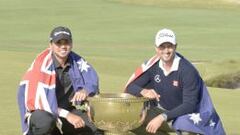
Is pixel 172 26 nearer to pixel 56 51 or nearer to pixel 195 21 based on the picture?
pixel 195 21

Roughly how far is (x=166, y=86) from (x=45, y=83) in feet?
3.19

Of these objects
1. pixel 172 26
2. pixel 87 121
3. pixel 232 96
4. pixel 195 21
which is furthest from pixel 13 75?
pixel 195 21

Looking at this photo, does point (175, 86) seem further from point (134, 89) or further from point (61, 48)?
point (61, 48)

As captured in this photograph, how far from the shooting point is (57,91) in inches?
213

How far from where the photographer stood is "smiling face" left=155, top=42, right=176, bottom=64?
516 centimetres

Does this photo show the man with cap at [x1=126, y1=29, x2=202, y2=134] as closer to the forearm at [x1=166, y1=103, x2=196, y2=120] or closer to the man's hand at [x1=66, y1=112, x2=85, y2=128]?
the forearm at [x1=166, y1=103, x2=196, y2=120]

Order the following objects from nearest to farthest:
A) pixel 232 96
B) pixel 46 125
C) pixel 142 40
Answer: pixel 46 125
pixel 232 96
pixel 142 40

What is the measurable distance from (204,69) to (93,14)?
53.2 feet

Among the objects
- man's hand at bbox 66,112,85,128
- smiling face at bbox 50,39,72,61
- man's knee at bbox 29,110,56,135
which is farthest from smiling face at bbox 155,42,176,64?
man's knee at bbox 29,110,56,135

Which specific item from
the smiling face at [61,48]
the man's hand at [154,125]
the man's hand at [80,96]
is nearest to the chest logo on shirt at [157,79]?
the man's hand at [154,125]

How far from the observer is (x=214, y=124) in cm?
535

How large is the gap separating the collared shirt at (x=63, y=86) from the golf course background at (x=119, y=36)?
1437 millimetres

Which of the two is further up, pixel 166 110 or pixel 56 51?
pixel 56 51

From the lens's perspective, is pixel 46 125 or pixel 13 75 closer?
pixel 46 125
